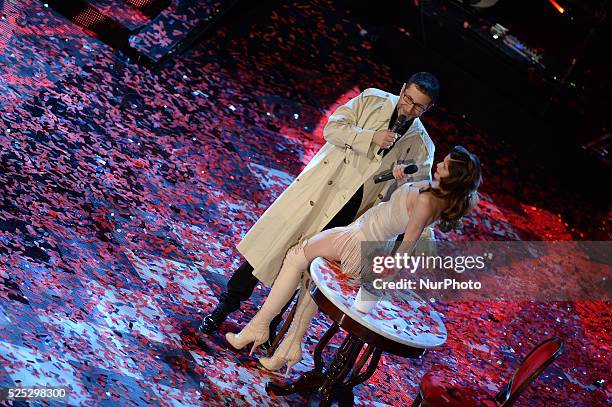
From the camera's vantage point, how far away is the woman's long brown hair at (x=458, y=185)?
3.67 metres

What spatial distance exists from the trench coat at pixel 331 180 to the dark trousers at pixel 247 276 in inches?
2.5

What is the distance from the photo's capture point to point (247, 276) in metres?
4.30

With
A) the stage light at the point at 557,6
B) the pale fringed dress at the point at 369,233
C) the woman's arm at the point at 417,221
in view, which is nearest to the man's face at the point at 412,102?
the pale fringed dress at the point at 369,233

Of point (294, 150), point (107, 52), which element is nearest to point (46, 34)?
point (107, 52)

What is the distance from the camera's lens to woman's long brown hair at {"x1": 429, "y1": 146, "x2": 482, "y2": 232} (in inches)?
145

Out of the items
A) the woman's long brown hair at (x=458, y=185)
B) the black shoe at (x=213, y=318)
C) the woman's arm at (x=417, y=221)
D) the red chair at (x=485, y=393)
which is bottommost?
the black shoe at (x=213, y=318)

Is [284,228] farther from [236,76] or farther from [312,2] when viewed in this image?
[312,2]

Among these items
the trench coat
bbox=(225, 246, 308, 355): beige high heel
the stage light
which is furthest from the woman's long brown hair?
the stage light

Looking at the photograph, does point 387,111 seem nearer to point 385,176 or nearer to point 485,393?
point 385,176

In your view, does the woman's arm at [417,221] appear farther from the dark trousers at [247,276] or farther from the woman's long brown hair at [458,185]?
the dark trousers at [247,276]

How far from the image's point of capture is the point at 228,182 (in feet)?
20.0

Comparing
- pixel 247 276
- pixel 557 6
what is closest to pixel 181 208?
pixel 247 276

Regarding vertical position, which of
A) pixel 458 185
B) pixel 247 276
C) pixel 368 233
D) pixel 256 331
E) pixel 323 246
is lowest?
pixel 256 331

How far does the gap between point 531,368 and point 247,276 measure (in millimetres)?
1476
